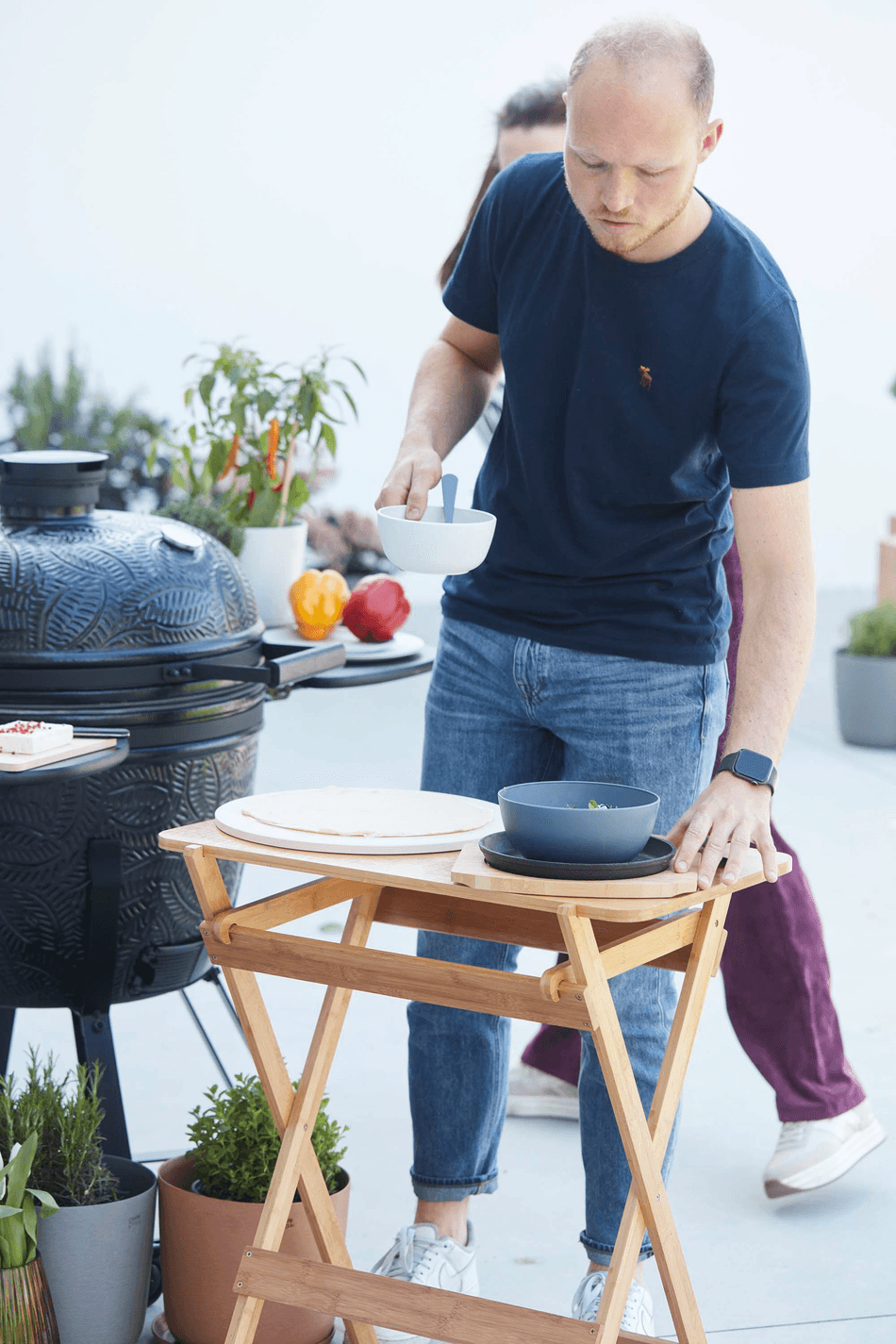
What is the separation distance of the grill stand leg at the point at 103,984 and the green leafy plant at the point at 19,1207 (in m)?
0.26

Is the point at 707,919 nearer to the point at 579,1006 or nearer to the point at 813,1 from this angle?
the point at 579,1006

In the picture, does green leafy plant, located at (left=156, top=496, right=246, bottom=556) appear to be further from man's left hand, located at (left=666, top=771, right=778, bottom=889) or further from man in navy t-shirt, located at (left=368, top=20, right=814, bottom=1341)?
man's left hand, located at (left=666, top=771, right=778, bottom=889)

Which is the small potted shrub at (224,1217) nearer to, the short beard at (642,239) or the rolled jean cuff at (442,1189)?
the rolled jean cuff at (442,1189)

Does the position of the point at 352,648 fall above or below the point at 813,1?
below

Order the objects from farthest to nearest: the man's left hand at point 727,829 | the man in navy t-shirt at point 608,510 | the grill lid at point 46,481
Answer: the grill lid at point 46,481
the man in navy t-shirt at point 608,510
the man's left hand at point 727,829

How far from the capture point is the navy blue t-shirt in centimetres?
189

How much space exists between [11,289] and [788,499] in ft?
20.9

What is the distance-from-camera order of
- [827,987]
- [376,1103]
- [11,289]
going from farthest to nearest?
[11,289], [376,1103], [827,987]

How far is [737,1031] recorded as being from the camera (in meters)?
2.83

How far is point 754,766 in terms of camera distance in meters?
1.69

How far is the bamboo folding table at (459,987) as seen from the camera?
155 cm

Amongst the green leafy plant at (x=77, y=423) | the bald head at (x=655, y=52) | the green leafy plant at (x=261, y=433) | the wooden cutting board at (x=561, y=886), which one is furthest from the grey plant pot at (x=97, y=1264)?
the green leafy plant at (x=77, y=423)

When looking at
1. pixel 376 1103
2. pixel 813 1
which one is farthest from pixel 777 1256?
pixel 813 1

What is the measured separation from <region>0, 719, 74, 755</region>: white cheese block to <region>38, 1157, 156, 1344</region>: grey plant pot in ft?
2.09
